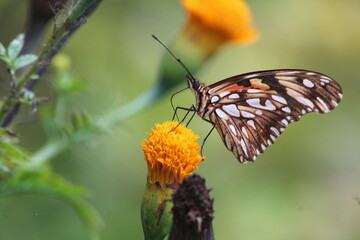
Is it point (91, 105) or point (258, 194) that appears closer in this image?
point (91, 105)

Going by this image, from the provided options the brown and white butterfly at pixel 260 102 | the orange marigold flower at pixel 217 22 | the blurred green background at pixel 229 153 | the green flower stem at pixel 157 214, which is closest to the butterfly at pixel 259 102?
the brown and white butterfly at pixel 260 102

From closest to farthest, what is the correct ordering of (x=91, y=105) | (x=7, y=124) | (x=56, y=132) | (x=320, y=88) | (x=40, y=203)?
(x=7, y=124) → (x=56, y=132) → (x=320, y=88) → (x=40, y=203) → (x=91, y=105)

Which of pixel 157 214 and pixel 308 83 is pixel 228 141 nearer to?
pixel 308 83

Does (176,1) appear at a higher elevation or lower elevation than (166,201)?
higher

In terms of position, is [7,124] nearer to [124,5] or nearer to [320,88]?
[320,88]

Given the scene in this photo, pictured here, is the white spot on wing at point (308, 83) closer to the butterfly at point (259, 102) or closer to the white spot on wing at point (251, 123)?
the butterfly at point (259, 102)

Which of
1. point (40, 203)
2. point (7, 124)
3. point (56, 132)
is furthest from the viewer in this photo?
point (40, 203)

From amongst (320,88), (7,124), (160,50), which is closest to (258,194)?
(160,50)

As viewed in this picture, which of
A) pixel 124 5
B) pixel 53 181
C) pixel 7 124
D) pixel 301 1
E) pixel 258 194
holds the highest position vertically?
pixel 301 1
